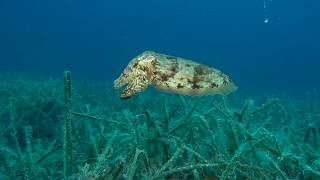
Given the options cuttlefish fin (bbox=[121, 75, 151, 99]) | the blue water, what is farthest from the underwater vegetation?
the blue water

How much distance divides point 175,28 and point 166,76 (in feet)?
451

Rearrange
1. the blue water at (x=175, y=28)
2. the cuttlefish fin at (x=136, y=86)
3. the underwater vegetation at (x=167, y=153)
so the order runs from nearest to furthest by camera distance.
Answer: the cuttlefish fin at (x=136, y=86)
the underwater vegetation at (x=167, y=153)
the blue water at (x=175, y=28)

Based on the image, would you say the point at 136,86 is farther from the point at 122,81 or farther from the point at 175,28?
the point at 175,28

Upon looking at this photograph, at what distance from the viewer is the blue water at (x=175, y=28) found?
115 m

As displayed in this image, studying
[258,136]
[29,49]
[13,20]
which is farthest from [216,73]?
[13,20]

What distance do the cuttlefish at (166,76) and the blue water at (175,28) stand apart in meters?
105

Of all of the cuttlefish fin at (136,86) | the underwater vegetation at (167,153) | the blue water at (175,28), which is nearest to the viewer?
the cuttlefish fin at (136,86)

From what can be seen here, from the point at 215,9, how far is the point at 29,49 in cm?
6671

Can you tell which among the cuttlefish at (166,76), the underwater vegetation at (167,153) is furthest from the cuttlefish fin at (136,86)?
the underwater vegetation at (167,153)

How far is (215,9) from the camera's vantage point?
461ft

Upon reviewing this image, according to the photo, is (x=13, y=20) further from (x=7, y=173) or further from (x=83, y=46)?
(x=7, y=173)

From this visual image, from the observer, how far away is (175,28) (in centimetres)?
13850

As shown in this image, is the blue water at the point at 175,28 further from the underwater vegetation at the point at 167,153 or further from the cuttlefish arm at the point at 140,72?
the cuttlefish arm at the point at 140,72

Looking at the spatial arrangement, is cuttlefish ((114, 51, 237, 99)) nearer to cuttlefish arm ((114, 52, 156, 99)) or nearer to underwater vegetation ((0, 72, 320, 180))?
cuttlefish arm ((114, 52, 156, 99))
